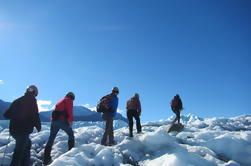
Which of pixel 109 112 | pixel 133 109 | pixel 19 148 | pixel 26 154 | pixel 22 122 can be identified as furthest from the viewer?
pixel 133 109

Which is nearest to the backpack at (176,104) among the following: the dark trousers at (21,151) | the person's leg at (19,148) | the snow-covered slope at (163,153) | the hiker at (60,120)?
the snow-covered slope at (163,153)

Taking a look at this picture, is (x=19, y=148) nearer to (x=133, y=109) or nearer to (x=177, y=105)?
(x=133, y=109)

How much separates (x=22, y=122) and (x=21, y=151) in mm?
1147

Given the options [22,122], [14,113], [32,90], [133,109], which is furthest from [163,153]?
[14,113]

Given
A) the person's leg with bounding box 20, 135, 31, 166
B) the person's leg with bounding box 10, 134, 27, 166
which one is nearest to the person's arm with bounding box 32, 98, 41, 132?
the person's leg with bounding box 20, 135, 31, 166

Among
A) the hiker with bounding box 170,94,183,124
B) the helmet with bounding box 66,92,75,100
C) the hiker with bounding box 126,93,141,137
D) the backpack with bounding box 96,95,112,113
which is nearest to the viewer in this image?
the helmet with bounding box 66,92,75,100

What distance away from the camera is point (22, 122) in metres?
10.9

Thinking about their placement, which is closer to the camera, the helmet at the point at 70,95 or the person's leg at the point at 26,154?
the person's leg at the point at 26,154

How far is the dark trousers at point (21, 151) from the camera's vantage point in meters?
10.6

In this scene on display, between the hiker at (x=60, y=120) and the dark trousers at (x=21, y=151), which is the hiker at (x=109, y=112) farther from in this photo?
the dark trousers at (x=21, y=151)

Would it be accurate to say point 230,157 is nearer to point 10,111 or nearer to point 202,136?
point 202,136

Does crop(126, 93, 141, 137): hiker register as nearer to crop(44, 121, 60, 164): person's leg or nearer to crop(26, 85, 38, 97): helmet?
crop(44, 121, 60, 164): person's leg

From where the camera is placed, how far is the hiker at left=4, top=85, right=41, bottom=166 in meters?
10.8

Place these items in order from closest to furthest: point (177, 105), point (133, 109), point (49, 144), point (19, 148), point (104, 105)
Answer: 1. point (19, 148)
2. point (49, 144)
3. point (104, 105)
4. point (133, 109)
5. point (177, 105)
